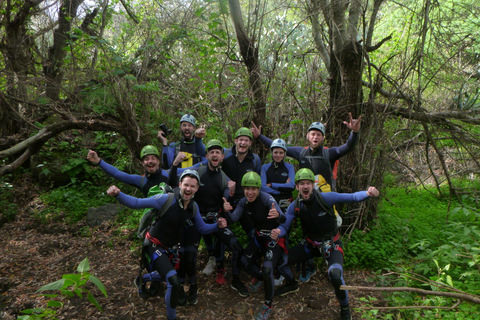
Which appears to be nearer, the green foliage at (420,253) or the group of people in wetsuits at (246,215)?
the green foliage at (420,253)

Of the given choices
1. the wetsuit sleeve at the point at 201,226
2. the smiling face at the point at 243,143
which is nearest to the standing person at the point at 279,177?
the smiling face at the point at 243,143

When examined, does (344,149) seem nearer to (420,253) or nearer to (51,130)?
(420,253)

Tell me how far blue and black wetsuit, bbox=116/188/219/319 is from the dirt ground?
2.40 feet

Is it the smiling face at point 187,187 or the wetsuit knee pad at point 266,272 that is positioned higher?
the smiling face at point 187,187

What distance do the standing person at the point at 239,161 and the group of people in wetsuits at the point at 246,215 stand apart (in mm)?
19

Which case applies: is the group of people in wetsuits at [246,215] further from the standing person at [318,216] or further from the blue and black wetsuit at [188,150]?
the blue and black wetsuit at [188,150]

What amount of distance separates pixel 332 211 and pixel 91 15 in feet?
30.4

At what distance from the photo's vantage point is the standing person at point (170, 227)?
402 centimetres

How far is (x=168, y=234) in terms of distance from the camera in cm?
427

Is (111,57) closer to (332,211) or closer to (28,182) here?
(28,182)

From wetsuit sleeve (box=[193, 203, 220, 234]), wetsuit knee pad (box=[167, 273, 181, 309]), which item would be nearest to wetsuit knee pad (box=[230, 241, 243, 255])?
wetsuit sleeve (box=[193, 203, 220, 234])

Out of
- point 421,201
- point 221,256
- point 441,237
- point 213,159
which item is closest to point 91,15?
point 213,159

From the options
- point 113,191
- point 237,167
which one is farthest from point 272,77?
point 113,191

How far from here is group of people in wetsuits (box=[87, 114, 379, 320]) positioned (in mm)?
4207
